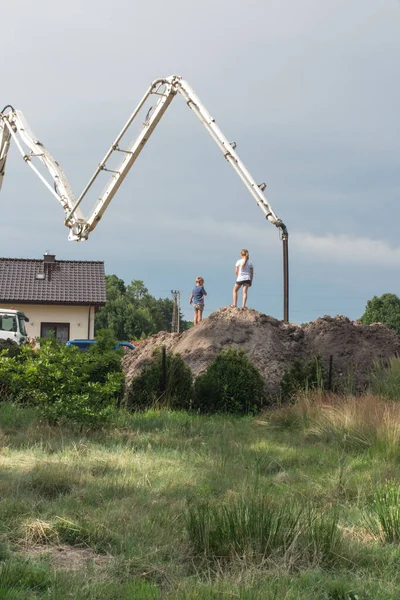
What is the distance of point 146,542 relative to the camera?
493 cm

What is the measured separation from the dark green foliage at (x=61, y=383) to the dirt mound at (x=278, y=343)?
3.17 meters

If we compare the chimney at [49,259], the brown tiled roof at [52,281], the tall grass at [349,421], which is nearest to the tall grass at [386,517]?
the tall grass at [349,421]

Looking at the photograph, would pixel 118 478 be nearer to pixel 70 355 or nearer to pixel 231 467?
pixel 231 467

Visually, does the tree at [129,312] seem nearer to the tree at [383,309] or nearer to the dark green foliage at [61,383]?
the tree at [383,309]

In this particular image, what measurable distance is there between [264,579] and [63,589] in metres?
1.13

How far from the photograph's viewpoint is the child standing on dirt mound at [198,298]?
18.5 m

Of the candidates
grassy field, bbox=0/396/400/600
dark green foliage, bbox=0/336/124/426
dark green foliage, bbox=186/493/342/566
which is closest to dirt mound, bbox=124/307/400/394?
dark green foliage, bbox=0/336/124/426

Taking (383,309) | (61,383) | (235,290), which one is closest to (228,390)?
(61,383)

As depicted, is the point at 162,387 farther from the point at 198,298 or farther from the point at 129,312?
the point at 129,312

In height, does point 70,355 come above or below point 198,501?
above

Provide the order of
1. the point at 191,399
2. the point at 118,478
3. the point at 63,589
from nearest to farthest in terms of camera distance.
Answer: the point at 63,589, the point at 118,478, the point at 191,399

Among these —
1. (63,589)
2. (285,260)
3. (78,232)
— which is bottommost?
(63,589)

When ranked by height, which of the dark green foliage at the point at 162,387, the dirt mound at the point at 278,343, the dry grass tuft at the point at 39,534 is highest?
the dirt mound at the point at 278,343

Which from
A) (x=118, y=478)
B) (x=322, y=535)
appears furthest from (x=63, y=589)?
(x=118, y=478)
